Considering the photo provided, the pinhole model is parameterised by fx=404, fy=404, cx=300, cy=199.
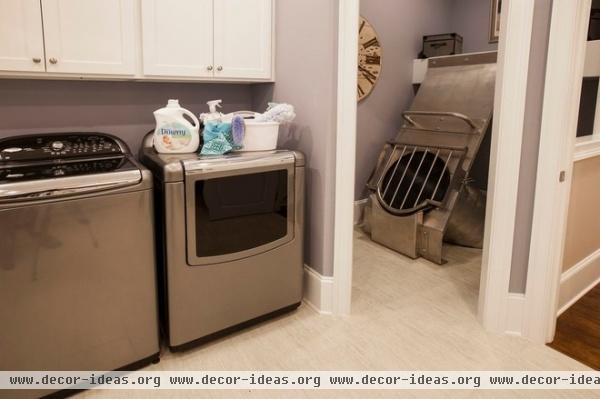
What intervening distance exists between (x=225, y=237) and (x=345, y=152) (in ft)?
2.42

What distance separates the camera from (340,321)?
217 cm

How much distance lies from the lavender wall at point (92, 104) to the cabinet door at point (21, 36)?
334 millimetres

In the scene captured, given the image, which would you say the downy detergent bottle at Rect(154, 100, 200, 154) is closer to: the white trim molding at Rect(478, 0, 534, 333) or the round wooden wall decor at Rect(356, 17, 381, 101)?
the white trim molding at Rect(478, 0, 534, 333)

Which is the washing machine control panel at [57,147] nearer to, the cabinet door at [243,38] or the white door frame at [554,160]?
the cabinet door at [243,38]

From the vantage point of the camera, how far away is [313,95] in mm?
2123

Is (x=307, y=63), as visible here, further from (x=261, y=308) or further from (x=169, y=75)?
(x=261, y=308)

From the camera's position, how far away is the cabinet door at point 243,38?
2.10m

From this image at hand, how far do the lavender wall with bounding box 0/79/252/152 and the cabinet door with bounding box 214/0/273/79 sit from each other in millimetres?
324

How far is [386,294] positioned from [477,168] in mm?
1839

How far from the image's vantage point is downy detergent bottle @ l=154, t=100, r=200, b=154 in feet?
6.31

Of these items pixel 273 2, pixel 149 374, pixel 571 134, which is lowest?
pixel 149 374

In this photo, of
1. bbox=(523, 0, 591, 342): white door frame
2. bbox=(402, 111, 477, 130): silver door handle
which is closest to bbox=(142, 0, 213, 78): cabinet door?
bbox=(523, 0, 591, 342): white door frame

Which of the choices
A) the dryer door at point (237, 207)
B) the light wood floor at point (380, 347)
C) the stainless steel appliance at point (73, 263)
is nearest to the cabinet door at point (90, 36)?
the stainless steel appliance at point (73, 263)

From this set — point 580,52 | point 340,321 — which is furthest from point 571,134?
point 340,321
